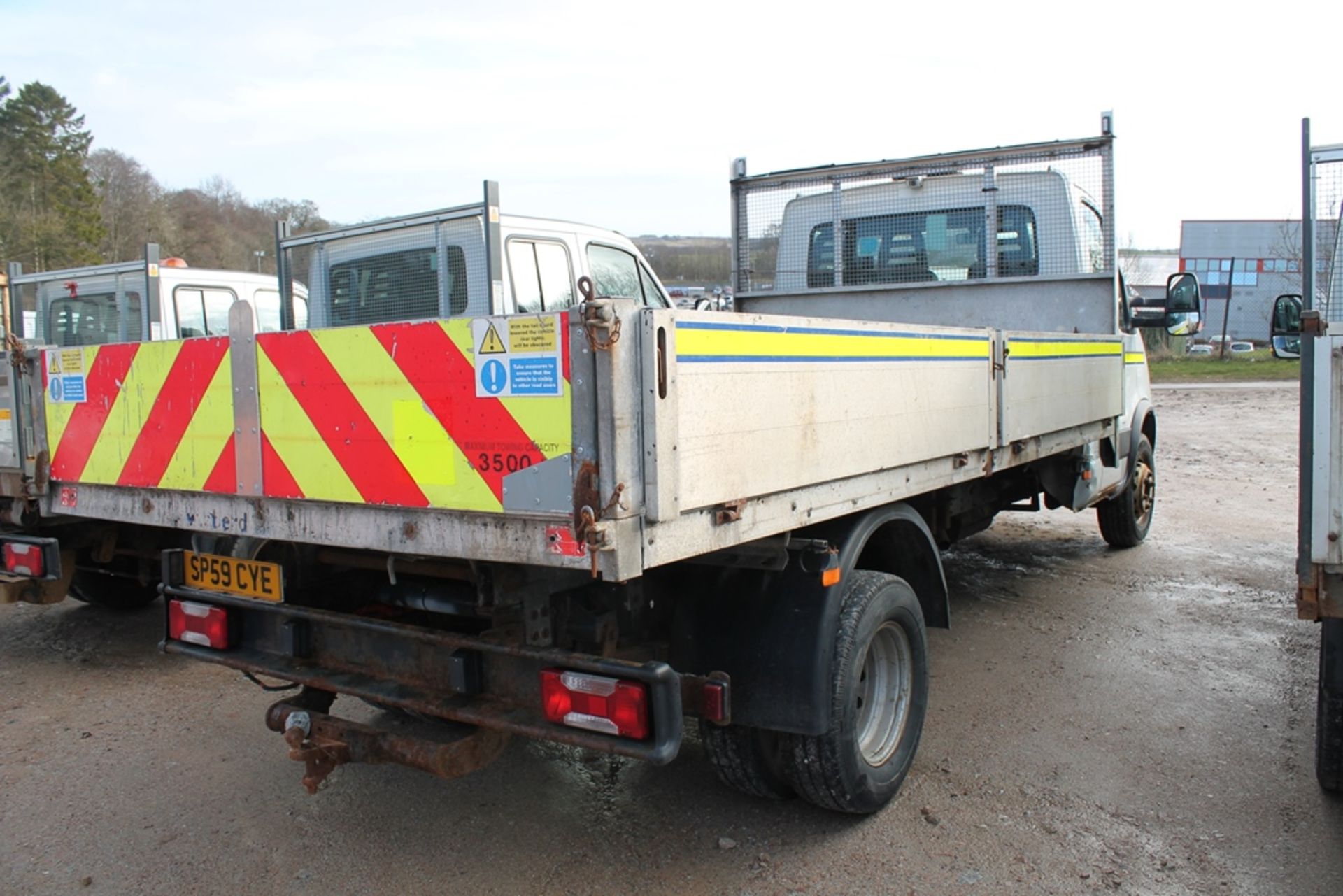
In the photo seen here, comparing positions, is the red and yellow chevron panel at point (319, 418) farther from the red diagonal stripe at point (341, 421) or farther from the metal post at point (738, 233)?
the metal post at point (738, 233)

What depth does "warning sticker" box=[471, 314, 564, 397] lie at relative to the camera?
2402 mm

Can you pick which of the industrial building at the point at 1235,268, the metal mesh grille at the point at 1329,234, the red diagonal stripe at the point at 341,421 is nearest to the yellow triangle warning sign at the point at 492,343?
the red diagonal stripe at the point at 341,421

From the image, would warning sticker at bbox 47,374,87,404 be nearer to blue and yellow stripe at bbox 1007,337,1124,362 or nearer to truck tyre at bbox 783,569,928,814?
truck tyre at bbox 783,569,928,814

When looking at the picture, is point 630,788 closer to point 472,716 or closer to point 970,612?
point 472,716

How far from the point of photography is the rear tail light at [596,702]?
105 inches

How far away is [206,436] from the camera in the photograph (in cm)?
321

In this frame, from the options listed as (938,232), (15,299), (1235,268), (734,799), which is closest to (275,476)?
(734,799)

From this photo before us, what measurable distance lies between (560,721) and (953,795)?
66.0 inches

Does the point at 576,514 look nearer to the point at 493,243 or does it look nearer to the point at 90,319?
the point at 493,243

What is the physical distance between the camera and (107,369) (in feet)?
11.6

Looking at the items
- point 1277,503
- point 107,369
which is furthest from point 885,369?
point 1277,503

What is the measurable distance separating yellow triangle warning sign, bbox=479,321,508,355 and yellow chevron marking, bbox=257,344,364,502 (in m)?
0.63

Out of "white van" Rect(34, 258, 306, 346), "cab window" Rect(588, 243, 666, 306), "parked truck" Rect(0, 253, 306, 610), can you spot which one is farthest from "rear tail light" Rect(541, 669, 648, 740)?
"white van" Rect(34, 258, 306, 346)

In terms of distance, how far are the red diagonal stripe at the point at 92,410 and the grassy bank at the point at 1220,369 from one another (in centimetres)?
2540
